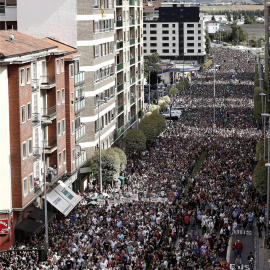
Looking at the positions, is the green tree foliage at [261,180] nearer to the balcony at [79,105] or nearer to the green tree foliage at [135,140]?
the balcony at [79,105]

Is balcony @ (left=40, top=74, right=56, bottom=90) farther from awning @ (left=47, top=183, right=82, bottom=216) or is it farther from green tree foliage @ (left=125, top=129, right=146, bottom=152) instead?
green tree foliage @ (left=125, top=129, right=146, bottom=152)

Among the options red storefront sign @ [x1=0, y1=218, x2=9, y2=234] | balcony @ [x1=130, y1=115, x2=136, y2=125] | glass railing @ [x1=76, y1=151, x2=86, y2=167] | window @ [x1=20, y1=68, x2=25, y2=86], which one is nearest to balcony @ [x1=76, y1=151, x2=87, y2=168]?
glass railing @ [x1=76, y1=151, x2=86, y2=167]

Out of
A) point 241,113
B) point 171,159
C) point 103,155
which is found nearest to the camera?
point 103,155

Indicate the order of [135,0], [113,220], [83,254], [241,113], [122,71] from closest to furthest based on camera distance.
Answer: [83,254] → [113,220] → [122,71] → [135,0] → [241,113]

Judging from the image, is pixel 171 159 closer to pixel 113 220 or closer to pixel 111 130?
pixel 111 130

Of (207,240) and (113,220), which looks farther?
(113,220)

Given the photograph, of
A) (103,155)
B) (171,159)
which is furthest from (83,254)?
(171,159)
